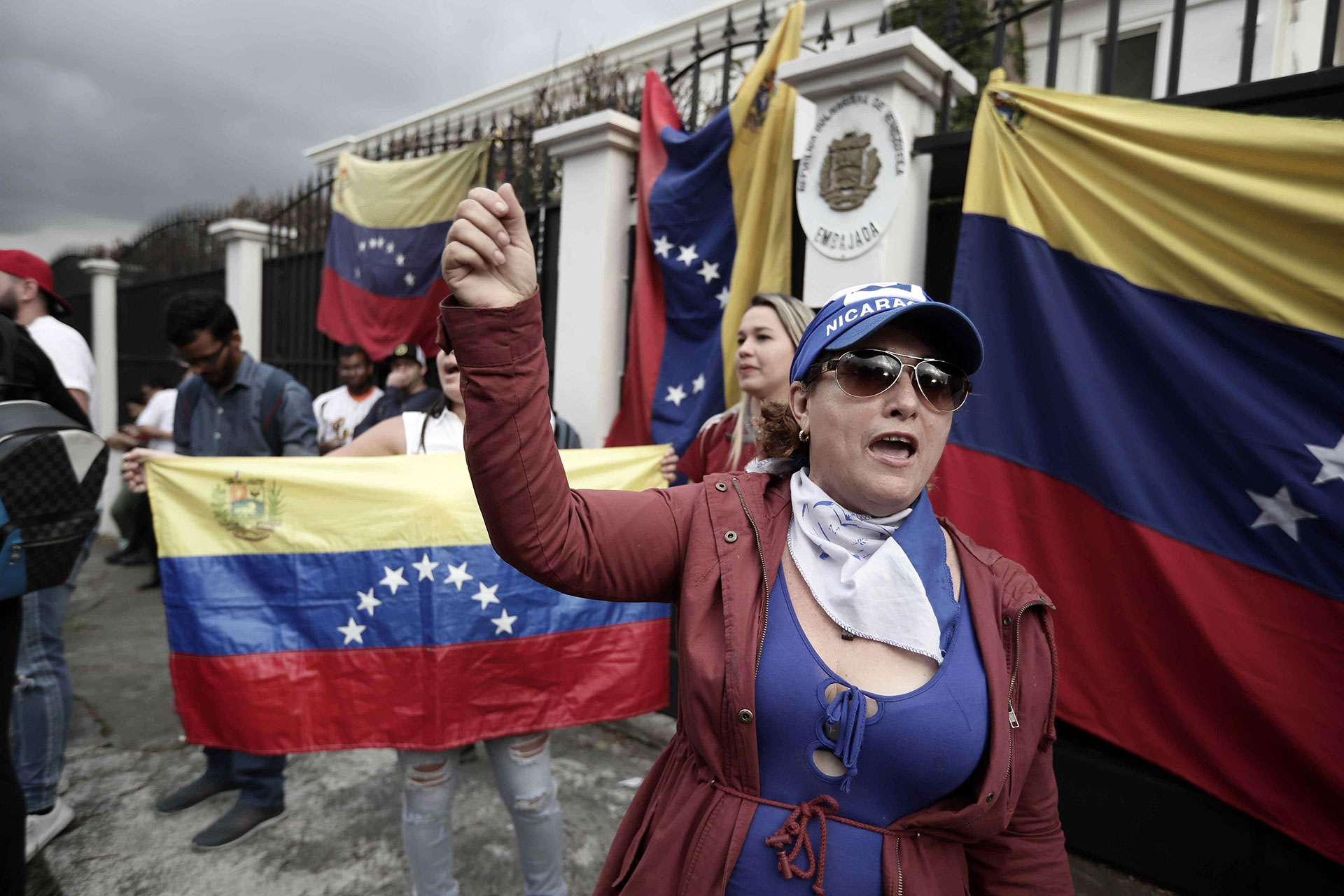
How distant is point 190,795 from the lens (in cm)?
336

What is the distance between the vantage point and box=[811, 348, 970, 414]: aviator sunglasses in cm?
138

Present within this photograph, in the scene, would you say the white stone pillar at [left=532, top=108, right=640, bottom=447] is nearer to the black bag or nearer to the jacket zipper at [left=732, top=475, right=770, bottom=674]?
the black bag

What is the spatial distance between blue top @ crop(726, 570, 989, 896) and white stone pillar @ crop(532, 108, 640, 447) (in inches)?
136

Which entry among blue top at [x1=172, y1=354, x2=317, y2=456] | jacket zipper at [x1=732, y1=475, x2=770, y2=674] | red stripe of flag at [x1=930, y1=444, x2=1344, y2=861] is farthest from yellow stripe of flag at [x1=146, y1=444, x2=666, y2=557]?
red stripe of flag at [x1=930, y1=444, x2=1344, y2=861]

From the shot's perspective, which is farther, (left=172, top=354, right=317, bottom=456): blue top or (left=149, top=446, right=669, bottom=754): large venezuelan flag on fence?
(left=172, top=354, right=317, bottom=456): blue top

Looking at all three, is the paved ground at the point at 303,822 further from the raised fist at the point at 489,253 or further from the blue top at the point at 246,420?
the raised fist at the point at 489,253

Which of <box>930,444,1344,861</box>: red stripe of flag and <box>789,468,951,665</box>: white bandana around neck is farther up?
<box>789,468,951,665</box>: white bandana around neck

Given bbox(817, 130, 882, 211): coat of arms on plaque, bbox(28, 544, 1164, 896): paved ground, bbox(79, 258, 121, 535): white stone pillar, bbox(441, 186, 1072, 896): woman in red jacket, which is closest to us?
bbox(441, 186, 1072, 896): woman in red jacket

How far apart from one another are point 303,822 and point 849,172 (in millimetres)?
3685

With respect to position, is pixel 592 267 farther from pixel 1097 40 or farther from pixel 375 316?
pixel 1097 40

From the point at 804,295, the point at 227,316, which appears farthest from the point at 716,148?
the point at 227,316

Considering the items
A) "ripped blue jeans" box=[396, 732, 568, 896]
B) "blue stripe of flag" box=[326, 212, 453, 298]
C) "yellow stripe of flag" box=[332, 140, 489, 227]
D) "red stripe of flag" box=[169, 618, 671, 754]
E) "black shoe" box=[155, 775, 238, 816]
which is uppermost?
"yellow stripe of flag" box=[332, 140, 489, 227]

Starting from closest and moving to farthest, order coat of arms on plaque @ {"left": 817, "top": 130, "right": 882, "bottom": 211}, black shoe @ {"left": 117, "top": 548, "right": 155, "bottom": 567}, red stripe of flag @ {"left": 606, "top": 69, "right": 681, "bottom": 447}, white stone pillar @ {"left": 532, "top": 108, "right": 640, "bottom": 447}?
coat of arms on plaque @ {"left": 817, "top": 130, "right": 882, "bottom": 211}
red stripe of flag @ {"left": 606, "top": 69, "right": 681, "bottom": 447}
white stone pillar @ {"left": 532, "top": 108, "right": 640, "bottom": 447}
black shoe @ {"left": 117, "top": 548, "right": 155, "bottom": 567}

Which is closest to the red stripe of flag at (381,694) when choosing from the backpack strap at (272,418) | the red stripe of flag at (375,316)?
the backpack strap at (272,418)
